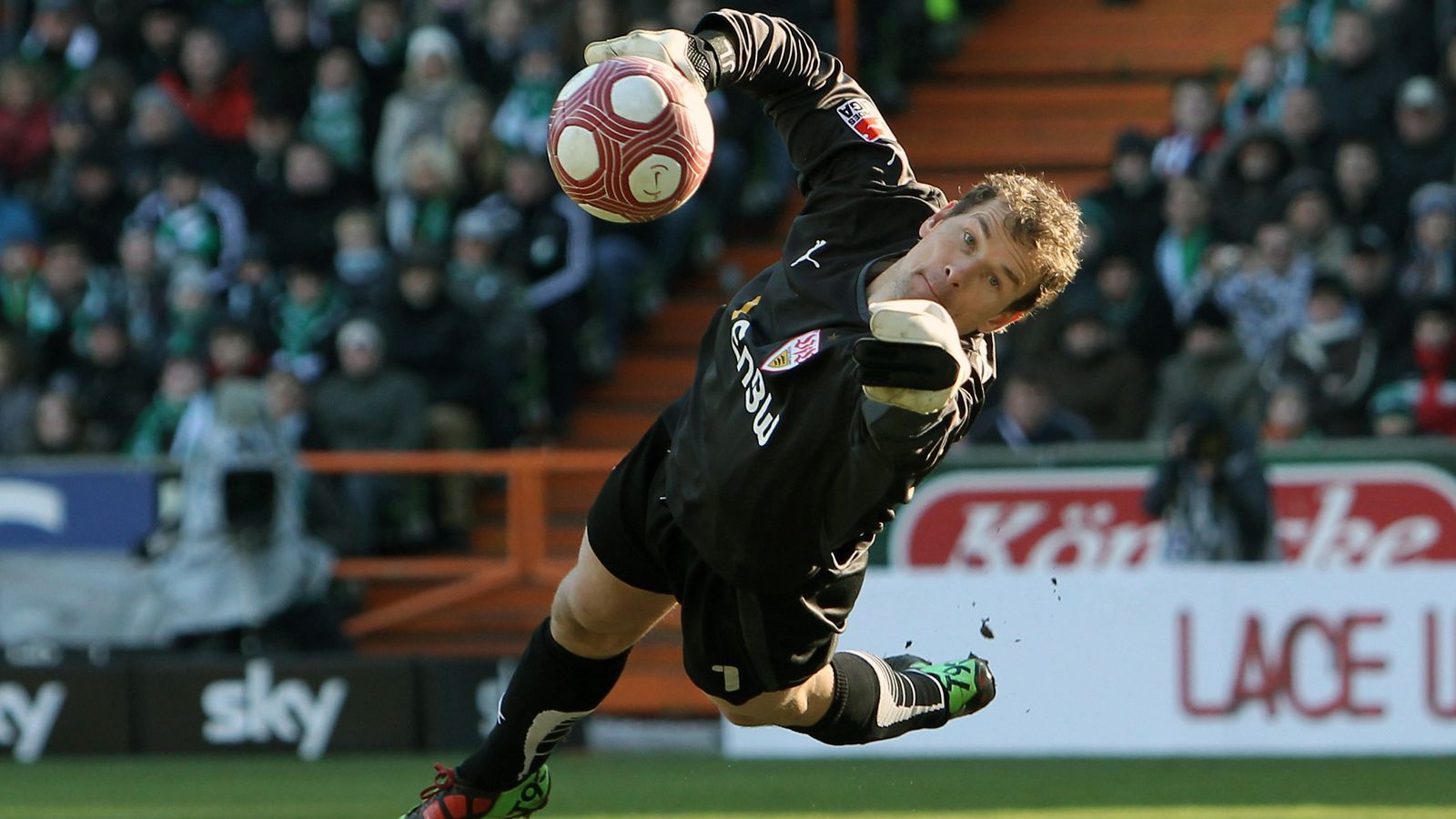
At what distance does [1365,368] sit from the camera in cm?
1051

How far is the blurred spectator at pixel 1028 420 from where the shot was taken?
1060cm

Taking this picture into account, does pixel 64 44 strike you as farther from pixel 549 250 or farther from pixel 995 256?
pixel 995 256

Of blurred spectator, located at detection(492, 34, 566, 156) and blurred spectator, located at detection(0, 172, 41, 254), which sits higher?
blurred spectator, located at detection(492, 34, 566, 156)

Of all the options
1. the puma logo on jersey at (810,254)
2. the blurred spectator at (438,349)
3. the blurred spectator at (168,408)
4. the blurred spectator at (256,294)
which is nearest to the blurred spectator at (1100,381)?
the blurred spectator at (438,349)

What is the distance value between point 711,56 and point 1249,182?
6.65 meters

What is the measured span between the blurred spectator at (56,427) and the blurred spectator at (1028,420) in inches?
182

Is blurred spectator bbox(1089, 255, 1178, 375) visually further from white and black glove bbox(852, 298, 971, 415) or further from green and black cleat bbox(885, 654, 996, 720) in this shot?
white and black glove bbox(852, 298, 971, 415)

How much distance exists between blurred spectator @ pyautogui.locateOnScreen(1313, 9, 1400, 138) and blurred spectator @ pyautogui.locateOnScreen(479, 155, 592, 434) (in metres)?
3.95

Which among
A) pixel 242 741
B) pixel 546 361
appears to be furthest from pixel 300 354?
pixel 242 741

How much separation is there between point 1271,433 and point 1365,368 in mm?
531

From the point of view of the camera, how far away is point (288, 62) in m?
13.4

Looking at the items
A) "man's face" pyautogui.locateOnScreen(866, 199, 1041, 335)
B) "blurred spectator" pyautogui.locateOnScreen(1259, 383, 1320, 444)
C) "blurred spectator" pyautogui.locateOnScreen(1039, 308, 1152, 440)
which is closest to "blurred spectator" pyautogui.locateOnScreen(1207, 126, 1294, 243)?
"blurred spectator" pyautogui.locateOnScreen(1039, 308, 1152, 440)

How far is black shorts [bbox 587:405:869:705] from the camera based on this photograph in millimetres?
5574

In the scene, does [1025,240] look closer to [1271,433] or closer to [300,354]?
[1271,433]
